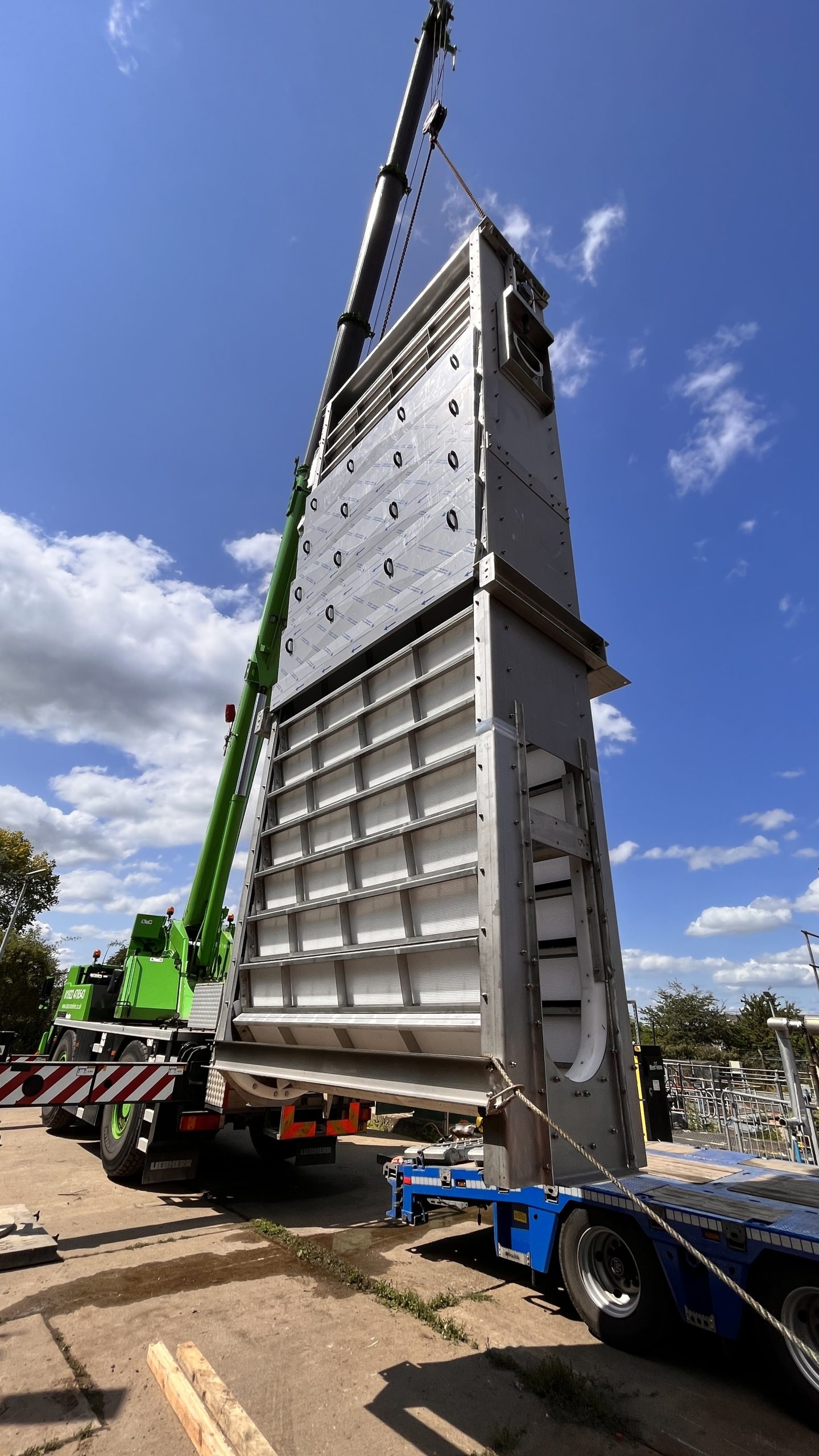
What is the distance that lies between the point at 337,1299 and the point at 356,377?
729 cm

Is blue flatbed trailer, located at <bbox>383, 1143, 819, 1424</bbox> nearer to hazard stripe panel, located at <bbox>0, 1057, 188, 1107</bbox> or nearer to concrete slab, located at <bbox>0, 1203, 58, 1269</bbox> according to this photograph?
hazard stripe panel, located at <bbox>0, 1057, 188, 1107</bbox>

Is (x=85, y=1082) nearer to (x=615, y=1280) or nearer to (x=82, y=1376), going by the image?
(x=82, y=1376)

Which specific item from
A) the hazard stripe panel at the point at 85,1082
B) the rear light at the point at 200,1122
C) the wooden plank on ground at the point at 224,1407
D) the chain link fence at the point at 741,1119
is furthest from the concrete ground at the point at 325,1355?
the chain link fence at the point at 741,1119

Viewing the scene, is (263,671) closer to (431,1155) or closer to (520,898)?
(431,1155)

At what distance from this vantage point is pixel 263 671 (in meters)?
9.50

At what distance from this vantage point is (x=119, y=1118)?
25.2ft

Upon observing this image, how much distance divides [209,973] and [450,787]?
6993mm

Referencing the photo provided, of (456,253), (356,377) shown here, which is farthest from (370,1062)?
(356,377)

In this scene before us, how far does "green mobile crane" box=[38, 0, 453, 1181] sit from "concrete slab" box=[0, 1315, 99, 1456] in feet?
9.05

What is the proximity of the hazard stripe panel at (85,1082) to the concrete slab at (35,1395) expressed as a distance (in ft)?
6.01

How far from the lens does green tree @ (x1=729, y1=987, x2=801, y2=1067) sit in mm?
38312

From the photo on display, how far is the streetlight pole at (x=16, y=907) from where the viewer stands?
85.8 ft

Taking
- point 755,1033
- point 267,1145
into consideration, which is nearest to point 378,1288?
point 267,1145

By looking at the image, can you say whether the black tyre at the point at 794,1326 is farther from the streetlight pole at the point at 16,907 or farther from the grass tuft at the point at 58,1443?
the streetlight pole at the point at 16,907
